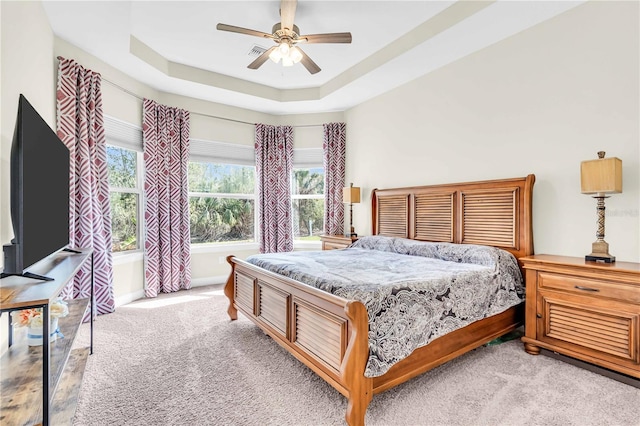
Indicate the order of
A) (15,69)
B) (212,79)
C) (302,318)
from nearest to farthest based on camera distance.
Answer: (15,69), (302,318), (212,79)

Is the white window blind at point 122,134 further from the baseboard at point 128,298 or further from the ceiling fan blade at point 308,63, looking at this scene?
the ceiling fan blade at point 308,63

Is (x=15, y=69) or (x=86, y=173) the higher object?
(x=15, y=69)

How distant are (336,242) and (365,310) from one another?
2.96 m

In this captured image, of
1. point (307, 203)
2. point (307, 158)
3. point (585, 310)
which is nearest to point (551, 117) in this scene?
point (585, 310)

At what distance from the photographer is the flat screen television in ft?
4.63

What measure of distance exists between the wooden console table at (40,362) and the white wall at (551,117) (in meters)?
3.58

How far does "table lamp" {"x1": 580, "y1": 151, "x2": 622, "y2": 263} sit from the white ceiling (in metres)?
1.45

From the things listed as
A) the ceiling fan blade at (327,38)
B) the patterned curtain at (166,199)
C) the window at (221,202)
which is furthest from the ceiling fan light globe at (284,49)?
the window at (221,202)

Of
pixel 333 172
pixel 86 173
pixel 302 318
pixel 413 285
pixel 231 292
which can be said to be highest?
pixel 333 172

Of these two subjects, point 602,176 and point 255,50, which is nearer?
point 602,176

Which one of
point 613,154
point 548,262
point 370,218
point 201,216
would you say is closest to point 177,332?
point 201,216

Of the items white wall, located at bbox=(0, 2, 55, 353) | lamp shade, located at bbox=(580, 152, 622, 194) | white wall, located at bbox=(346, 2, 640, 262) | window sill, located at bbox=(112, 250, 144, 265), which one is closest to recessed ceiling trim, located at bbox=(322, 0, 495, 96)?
white wall, located at bbox=(346, 2, 640, 262)

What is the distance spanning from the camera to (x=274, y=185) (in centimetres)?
535

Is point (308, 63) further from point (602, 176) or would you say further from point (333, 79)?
point (602, 176)
